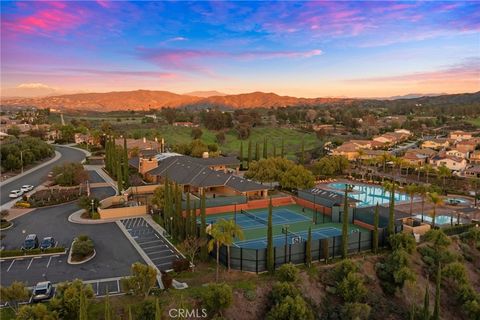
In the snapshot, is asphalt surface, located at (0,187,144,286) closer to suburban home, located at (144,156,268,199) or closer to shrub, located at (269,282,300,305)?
shrub, located at (269,282,300,305)

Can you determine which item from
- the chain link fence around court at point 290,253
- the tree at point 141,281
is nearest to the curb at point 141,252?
the tree at point 141,281

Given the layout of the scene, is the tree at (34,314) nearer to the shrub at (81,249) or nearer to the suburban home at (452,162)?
the shrub at (81,249)

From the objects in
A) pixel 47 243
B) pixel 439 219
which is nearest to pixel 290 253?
pixel 47 243

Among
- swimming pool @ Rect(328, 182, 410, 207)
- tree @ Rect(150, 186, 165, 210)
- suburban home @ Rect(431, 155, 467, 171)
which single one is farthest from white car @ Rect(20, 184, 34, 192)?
suburban home @ Rect(431, 155, 467, 171)

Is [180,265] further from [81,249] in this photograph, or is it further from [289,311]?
[289,311]

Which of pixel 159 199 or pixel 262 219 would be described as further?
pixel 262 219
